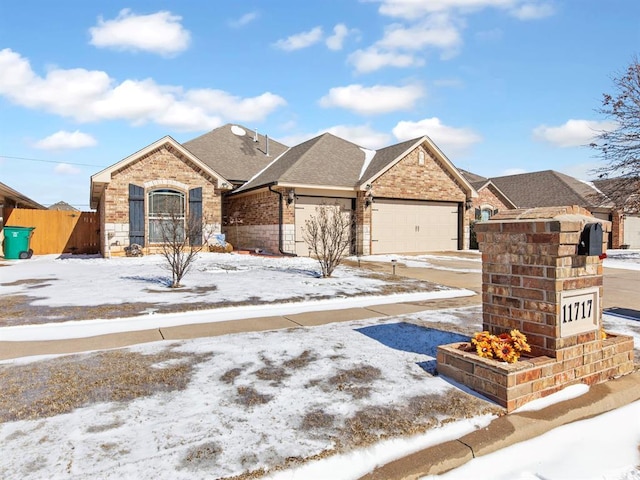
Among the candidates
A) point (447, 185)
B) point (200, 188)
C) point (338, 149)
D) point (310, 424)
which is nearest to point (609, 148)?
point (447, 185)

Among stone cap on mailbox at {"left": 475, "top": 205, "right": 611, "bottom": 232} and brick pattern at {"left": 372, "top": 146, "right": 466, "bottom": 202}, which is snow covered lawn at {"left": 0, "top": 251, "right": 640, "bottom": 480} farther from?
brick pattern at {"left": 372, "top": 146, "right": 466, "bottom": 202}

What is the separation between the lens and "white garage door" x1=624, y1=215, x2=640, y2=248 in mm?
26500

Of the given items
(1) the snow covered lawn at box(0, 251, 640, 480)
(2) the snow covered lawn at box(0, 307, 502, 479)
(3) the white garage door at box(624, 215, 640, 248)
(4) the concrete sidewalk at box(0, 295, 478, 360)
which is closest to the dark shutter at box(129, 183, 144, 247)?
(1) the snow covered lawn at box(0, 251, 640, 480)

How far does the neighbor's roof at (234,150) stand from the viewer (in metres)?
20.2

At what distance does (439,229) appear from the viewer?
1961 centimetres

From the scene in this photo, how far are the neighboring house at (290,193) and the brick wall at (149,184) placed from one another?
0.11 feet

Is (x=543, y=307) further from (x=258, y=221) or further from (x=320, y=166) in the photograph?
(x=258, y=221)

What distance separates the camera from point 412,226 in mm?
18828

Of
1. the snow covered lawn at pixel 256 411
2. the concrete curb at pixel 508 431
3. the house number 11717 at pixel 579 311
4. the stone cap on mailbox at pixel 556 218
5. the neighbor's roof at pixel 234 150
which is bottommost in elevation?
the concrete curb at pixel 508 431

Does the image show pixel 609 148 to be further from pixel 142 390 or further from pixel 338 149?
pixel 142 390

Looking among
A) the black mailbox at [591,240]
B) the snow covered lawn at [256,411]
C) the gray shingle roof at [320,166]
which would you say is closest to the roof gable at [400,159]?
the gray shingle roof at [320,166]

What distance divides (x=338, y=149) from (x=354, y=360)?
17095 mm

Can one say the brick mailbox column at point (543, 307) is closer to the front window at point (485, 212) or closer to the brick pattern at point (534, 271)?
the brick pattern at point (534, 271)

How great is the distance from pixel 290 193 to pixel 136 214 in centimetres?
596
